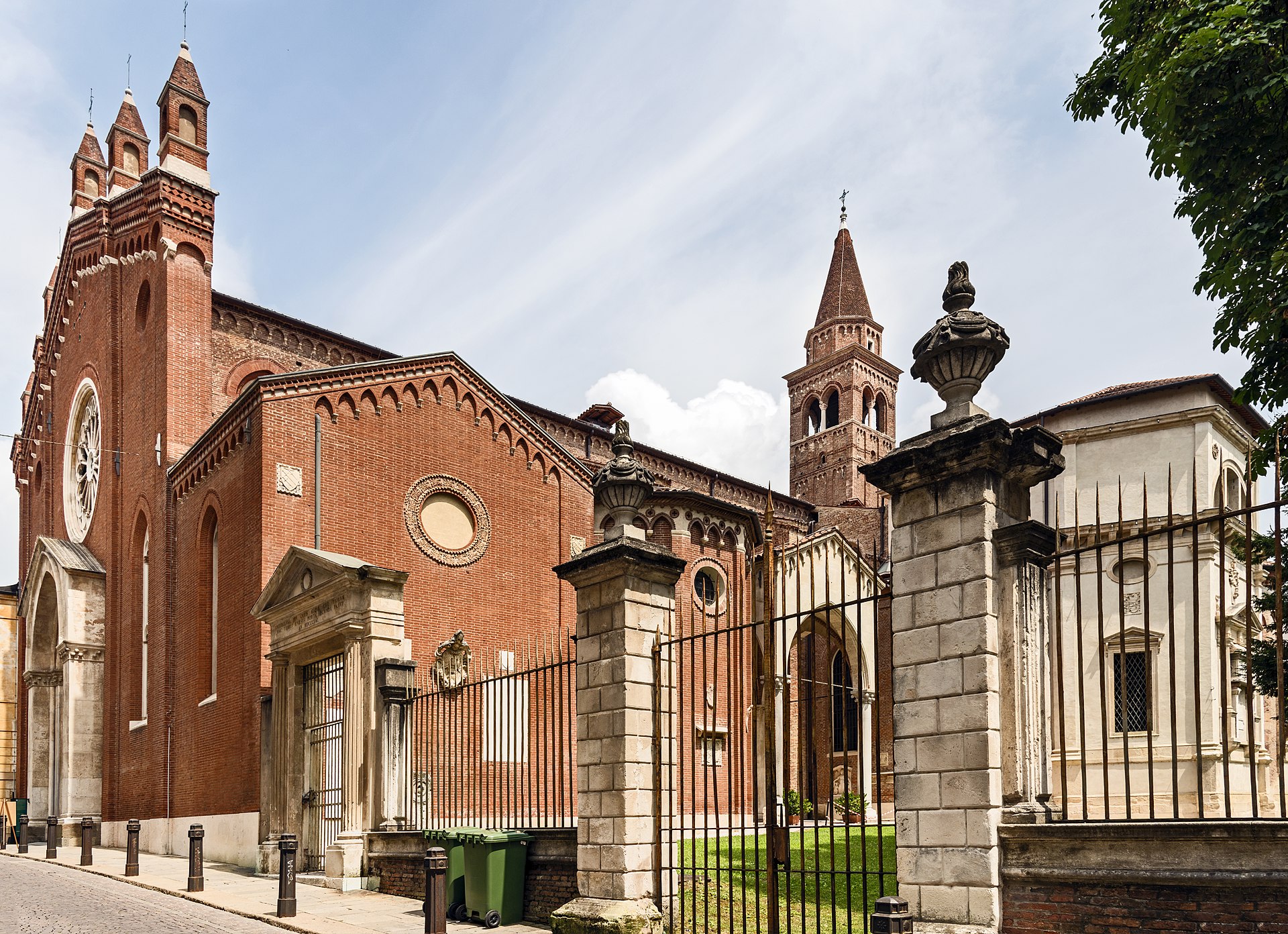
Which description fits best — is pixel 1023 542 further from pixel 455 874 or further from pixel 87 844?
pixel 87 844

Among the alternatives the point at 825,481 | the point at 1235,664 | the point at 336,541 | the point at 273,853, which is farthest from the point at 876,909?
the point at 825,481

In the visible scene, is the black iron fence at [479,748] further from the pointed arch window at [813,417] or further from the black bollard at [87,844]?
the pointed arch window at [813,417]

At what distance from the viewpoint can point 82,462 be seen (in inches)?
1133

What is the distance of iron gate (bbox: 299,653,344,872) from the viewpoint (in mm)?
14336

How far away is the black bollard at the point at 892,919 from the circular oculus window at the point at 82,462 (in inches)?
1030

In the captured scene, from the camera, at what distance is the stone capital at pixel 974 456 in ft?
22.4

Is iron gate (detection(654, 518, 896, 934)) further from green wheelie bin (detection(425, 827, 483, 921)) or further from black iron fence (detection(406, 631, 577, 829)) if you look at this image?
green wheelie bin (detection(425, 827, 483, 921))

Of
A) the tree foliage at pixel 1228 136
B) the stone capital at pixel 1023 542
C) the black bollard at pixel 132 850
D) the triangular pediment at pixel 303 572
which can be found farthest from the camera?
the black bollard at pixel 132 850

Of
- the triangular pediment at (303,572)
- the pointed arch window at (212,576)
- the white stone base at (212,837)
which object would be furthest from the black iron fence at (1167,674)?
the pointed arch window at (212,576)

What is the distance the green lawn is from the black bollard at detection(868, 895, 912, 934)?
167 cm

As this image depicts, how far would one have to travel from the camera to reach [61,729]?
2561cm

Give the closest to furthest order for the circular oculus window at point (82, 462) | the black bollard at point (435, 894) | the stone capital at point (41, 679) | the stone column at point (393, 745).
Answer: the black bollard at point (435, 894)
the stone column at point (393, 745)
the circular oculus window at point (82, 462)
the stone capital at point (41, 679)

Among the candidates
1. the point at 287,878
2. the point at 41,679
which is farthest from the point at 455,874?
the point at 41,679

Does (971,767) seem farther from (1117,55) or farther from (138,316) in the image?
(138,316)
